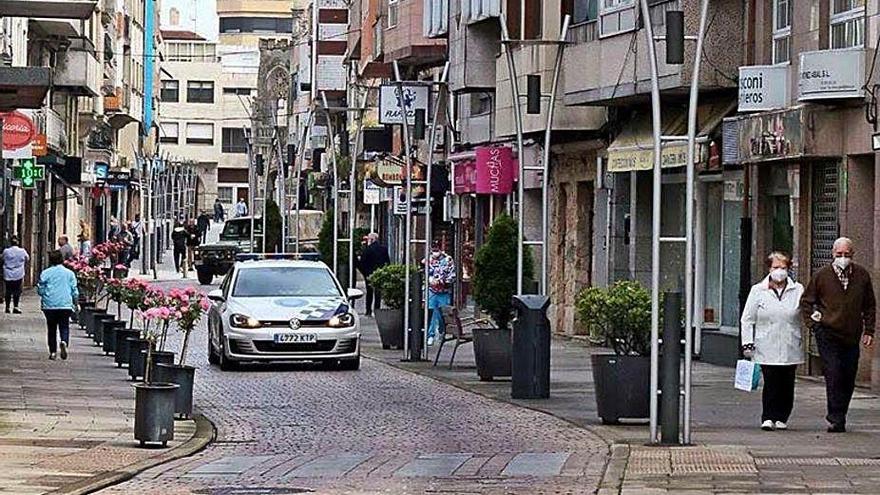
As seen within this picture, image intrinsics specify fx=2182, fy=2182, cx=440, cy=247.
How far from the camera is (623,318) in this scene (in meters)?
20.2

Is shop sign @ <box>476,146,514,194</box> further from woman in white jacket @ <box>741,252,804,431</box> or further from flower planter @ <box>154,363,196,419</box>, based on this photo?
woman in white jacket @ <box>741,252,804,431</box>

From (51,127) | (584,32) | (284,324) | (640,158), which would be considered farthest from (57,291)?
(51,127)

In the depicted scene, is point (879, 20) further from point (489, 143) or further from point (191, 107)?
point (191, 107)

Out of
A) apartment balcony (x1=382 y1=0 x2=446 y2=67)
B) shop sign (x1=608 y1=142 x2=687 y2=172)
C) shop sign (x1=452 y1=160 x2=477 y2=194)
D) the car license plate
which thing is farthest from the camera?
apartment balcony (x1=382 y1=0 x2=446 y2=67)

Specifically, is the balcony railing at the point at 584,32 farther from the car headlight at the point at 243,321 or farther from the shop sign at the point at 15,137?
the shop sign at the point at 15,137

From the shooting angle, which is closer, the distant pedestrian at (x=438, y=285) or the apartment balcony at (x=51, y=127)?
the distant pedestrian at (x=438, y=285)

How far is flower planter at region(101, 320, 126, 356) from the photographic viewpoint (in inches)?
1328

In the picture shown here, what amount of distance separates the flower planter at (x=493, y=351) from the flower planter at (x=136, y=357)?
14.0 ft

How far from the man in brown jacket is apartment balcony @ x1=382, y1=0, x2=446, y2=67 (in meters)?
34.1

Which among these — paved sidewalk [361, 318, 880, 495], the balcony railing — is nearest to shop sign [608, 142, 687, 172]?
the balcony railing

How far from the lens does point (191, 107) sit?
15650 centimetres

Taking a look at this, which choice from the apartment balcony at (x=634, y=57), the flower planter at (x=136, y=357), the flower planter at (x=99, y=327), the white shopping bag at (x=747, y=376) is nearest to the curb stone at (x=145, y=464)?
the white shopping bag at (x=747, y=376)

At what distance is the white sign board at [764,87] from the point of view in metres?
28.4

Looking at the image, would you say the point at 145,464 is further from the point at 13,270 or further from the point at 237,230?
the point at 237,230
